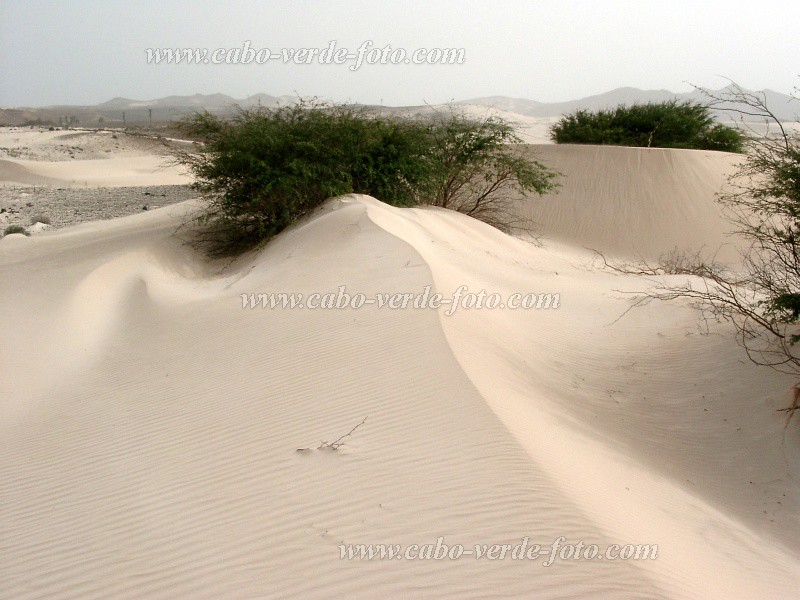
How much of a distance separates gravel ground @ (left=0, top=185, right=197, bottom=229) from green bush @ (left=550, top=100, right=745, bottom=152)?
16969 millimetres

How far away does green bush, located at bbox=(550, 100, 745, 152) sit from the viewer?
2573 centimetres

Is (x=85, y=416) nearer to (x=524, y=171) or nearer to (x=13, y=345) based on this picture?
(x=13, y=345)

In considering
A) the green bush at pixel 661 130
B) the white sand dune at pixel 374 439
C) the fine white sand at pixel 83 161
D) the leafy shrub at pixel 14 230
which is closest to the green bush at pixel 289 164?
the white sand dune at pixel 374 439

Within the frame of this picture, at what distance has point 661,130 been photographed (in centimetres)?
2586

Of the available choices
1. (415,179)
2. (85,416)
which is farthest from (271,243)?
(85,416)

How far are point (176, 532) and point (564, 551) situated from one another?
244cm

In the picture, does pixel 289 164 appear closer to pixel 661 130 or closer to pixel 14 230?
pixel 14 230

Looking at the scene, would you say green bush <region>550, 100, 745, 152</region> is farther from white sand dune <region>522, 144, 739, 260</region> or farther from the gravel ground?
the gravel ground

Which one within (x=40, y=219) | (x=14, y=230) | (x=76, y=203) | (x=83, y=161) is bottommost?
(x=14, y=230)

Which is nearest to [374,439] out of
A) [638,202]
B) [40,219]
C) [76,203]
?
[40,219]

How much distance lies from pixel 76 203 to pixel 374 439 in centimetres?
1912

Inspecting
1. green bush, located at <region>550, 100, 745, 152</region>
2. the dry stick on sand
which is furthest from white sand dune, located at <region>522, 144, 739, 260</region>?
the dry stick on sand

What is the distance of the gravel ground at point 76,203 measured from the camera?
17719mm

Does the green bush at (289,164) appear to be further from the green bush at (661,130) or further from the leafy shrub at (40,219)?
the green bush at (661,130)
